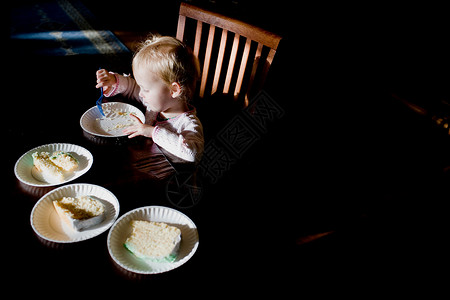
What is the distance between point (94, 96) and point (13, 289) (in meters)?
0.77

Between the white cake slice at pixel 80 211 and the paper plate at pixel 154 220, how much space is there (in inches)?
2.2

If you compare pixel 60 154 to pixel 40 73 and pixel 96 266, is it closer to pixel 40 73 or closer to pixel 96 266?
pixel 96 266

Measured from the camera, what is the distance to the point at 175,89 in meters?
1.09

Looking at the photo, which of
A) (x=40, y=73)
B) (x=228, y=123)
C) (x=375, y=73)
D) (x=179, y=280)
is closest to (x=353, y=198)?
(x=228, y=123)

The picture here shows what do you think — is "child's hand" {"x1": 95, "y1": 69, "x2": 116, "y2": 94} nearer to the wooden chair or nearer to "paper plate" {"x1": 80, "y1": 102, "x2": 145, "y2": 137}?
"paper plate" {"x1": 80, "y1": 102, "x2": 145, "y2": 137}

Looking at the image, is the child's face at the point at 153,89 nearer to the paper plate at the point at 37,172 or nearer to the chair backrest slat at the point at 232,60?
the paper plate at the point at 37,172

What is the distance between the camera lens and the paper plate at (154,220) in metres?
0.64

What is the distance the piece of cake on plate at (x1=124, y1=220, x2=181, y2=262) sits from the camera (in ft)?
2.14

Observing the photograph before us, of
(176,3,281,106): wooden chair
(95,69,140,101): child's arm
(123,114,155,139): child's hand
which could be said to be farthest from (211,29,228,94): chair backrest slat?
(123,114,155,139): child's hand

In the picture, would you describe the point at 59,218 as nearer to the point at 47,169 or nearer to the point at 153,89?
the point at 47,169

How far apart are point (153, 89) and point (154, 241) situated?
63cm

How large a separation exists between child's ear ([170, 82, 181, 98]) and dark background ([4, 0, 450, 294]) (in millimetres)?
332

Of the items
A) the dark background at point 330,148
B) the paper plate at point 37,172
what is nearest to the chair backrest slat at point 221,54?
the dark background at point 330,148

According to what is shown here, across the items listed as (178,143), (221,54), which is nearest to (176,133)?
(178,143)
